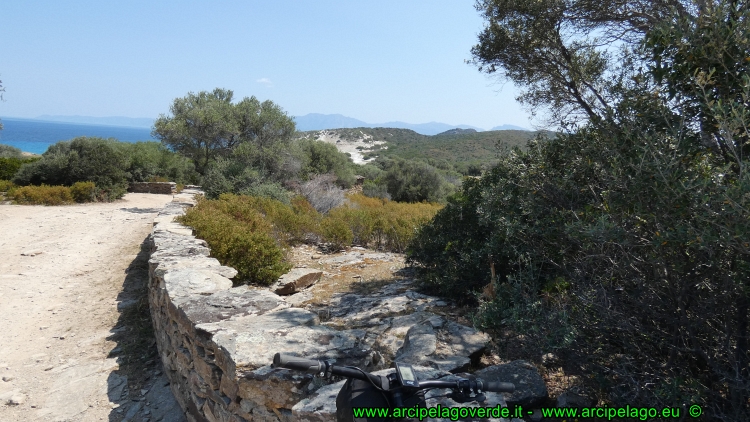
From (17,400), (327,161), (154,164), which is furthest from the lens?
(327,161)

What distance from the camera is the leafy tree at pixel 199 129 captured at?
15617 millimetres

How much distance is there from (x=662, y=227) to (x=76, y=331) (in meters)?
6.51

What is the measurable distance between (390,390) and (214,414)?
2.40 meters

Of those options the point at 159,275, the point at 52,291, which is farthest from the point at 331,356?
the point at 52,291

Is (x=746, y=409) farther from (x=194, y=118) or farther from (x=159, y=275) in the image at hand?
(x=194, y=118)

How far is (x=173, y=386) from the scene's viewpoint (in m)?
4.38

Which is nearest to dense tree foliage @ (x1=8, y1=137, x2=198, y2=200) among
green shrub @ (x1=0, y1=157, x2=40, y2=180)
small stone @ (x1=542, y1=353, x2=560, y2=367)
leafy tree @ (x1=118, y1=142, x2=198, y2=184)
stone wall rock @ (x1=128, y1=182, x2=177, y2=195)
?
green shrub @ (x1=0, y1=157, x2=40, y2=180)

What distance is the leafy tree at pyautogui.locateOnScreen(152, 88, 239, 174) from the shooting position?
51.2 feet

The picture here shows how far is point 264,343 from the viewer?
3084 mm

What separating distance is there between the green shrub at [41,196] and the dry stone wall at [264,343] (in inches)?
488

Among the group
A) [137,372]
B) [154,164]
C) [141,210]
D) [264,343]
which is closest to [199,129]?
[141,210]

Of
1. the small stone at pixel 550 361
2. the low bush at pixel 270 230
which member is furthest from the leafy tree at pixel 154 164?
the small stone at pixel 550 361

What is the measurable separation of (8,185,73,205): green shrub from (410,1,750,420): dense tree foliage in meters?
16.1
